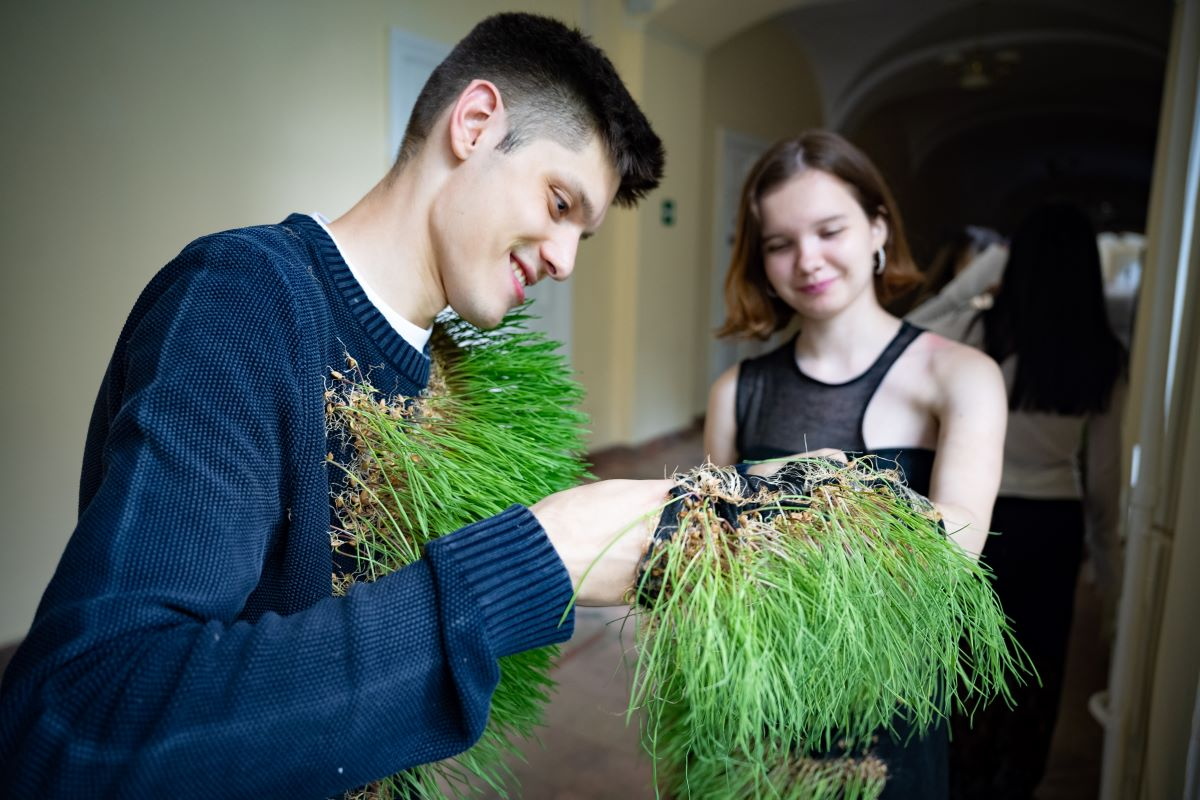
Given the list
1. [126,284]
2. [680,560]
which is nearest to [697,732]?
[680,560]

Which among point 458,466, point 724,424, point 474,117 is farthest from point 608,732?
point 474,117

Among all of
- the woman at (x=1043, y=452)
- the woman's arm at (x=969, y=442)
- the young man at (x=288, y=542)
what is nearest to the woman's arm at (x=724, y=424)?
the woman's arm at (x=969, y=442)

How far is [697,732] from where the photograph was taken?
0.51m

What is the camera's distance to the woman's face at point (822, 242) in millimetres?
1089

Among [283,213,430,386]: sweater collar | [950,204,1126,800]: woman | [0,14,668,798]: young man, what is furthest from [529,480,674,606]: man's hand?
[950,204,1126,800]: woman

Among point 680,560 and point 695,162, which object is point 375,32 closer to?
point 695,162

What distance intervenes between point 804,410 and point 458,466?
65 cm

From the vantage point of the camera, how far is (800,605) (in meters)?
0.51

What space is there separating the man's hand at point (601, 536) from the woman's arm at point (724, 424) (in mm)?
679

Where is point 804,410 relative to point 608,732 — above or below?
above

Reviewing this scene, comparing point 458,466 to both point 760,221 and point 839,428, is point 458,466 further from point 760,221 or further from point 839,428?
point 760,221

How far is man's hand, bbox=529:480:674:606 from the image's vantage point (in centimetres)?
54

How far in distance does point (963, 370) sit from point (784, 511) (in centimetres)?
59

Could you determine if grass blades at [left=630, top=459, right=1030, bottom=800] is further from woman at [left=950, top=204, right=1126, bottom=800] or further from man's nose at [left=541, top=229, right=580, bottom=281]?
woman at [left=950, top=204, right=1126, bottom=800]
